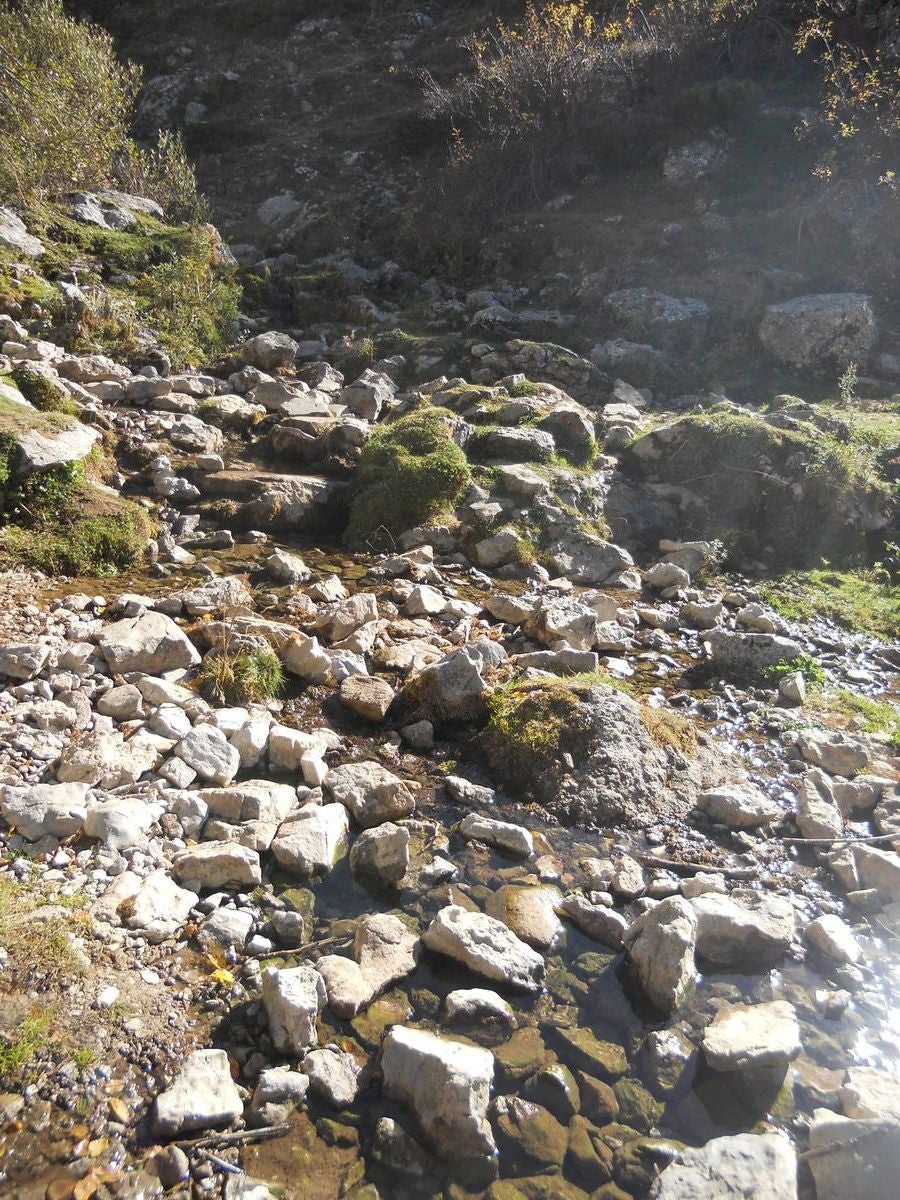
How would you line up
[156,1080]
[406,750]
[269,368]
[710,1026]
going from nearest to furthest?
[156,1080] < [710,1026] < [406,750] < [269,368]

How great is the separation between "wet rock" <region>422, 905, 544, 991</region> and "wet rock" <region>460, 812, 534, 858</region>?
67cm

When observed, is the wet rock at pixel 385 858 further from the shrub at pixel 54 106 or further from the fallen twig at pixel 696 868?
the shrub at pixel 54 106

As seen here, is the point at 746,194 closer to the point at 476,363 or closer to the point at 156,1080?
the point at 476,363

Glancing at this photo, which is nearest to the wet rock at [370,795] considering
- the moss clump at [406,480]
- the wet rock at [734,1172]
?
the wet rock at [734,1172]

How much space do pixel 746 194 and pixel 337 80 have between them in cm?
1672

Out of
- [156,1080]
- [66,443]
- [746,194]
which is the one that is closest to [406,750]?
[156,1080]

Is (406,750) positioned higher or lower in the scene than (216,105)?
lower

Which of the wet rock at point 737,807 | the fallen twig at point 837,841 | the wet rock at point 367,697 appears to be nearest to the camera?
the fallen twig at point 837,841

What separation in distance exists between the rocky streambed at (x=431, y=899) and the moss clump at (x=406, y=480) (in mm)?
1359

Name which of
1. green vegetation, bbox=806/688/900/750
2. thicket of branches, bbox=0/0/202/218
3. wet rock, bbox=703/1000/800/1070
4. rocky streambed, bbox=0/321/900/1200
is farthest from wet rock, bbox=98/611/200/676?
thicket of branches, bbox=0/0/202/218

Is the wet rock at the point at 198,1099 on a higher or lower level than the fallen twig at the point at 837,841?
higher

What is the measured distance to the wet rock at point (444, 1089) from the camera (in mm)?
2834

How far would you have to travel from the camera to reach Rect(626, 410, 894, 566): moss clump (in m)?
Answer: 9.03

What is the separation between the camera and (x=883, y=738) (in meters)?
5.89
